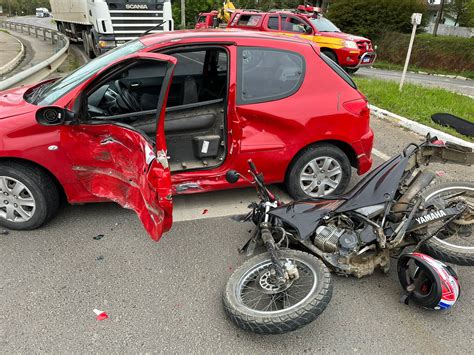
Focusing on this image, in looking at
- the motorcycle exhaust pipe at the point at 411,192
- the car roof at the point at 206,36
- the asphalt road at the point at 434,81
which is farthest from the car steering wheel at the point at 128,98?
the asphalt road at the point at 434,81

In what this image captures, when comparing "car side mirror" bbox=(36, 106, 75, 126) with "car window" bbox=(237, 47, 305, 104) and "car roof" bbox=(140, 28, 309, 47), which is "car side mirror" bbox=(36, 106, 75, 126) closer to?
"car roof" bbox=(140, 28, 309, 47)

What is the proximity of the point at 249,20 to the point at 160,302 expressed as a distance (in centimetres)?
1255

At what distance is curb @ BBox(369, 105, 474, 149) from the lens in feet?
19.0

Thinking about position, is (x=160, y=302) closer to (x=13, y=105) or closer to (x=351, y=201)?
(x=351, y=201)

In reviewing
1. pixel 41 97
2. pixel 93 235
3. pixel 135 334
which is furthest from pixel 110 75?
pixel 135 334

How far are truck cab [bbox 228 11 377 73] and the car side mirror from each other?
415 inches

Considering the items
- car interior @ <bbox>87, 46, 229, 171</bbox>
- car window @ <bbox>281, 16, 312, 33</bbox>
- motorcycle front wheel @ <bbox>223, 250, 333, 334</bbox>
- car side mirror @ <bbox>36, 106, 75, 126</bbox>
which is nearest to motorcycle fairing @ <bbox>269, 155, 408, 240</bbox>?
motorcycle front wheel @ <bbox>223, 250, 333, 334</bbox>

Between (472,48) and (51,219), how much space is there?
24.5m

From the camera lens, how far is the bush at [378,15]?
82.7ft

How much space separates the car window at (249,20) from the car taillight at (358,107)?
10.1 metres

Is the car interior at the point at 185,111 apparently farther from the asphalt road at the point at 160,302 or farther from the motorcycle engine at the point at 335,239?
the motorcycle engine at the point at 335,239

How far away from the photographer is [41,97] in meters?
3.65

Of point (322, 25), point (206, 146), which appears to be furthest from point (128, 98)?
point (322, 25)

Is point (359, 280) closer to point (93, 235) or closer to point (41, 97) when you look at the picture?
point (93, 235)
